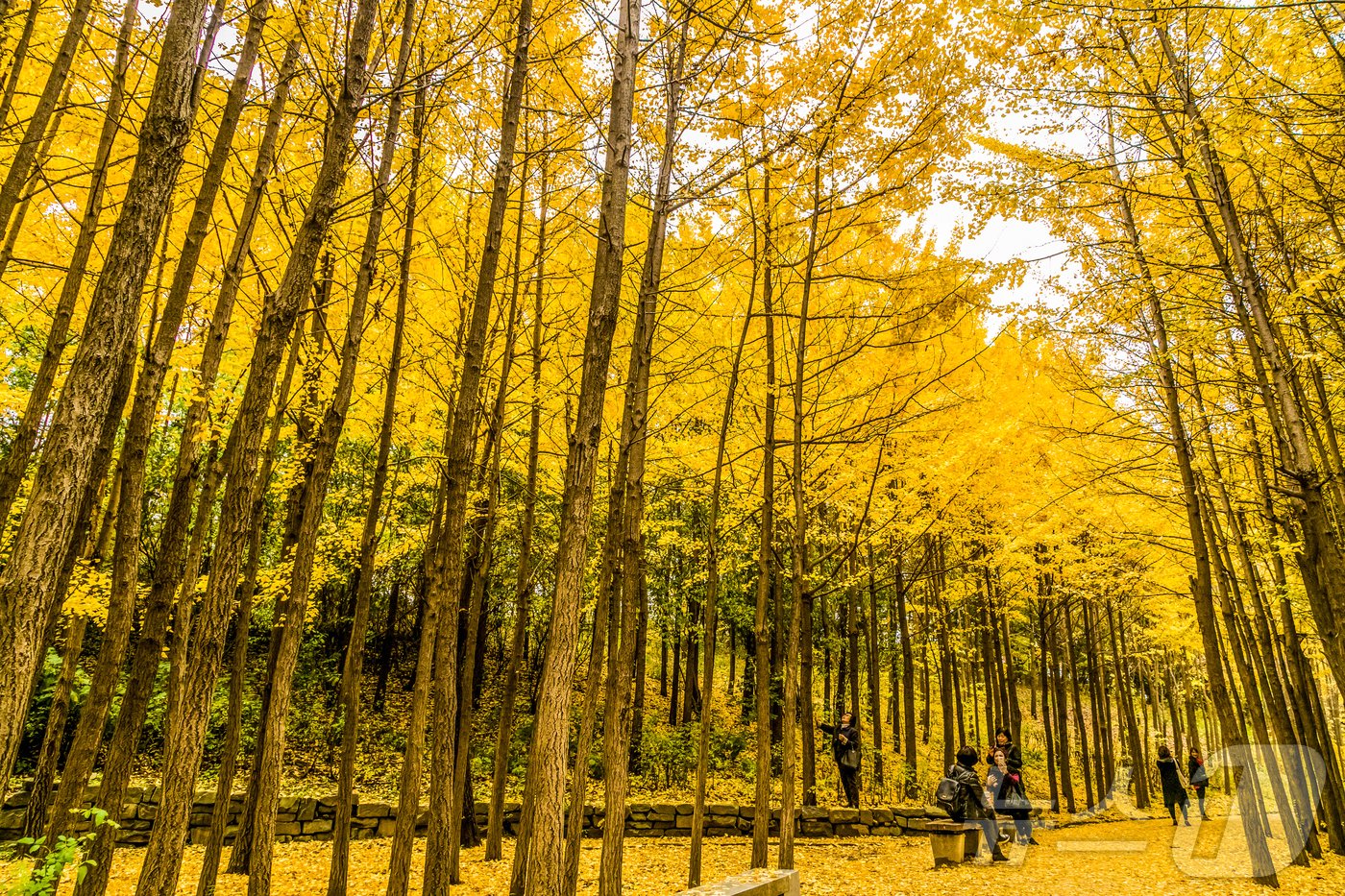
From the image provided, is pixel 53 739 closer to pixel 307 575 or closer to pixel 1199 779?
pixel 307 575

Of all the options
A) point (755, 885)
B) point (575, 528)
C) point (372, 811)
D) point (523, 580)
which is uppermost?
point (523, 580)

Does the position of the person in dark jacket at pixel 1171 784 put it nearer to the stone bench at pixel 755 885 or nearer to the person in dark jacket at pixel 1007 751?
the person in dark jacket at pixel 1007 751

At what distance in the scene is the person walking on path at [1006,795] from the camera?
28.3ft

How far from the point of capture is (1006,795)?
8.85 meters

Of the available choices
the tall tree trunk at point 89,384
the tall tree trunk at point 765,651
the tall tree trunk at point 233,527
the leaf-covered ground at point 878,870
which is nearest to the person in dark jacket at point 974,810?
the leaf-covered ground at point 878,870

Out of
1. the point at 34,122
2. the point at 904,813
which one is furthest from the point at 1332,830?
the point at 34,122

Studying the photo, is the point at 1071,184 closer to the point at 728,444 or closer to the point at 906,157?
the point at 906,157

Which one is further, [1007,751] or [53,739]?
[1007,751]

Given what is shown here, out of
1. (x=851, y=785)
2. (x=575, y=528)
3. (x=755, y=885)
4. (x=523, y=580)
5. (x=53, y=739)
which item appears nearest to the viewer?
(x=755, y=885)

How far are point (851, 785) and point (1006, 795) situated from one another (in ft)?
8.98

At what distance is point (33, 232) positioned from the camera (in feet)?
22.6

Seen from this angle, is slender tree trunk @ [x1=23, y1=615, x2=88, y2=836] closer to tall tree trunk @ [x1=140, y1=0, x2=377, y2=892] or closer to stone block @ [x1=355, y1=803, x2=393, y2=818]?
stone block @ [x1=355, y1=803, x2=393, y2=818]

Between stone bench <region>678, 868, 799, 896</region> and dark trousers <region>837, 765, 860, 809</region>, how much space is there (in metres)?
8.26

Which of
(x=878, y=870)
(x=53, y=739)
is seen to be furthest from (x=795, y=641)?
(x=53, y=739)
